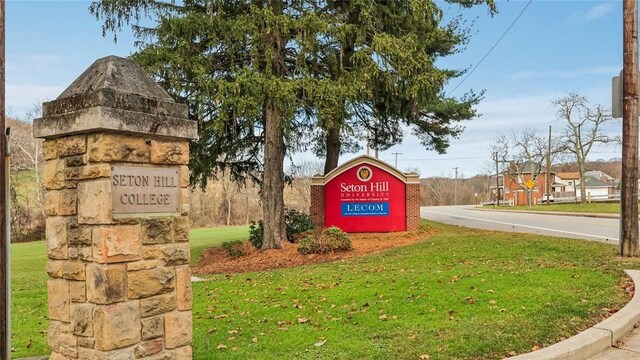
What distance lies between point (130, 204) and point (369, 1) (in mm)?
11970

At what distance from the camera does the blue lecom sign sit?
16.8 meters

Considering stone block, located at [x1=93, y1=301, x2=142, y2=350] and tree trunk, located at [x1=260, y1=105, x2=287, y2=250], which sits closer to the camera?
stone block, located at [x1=93, y1=301, x2=142, y2=350]

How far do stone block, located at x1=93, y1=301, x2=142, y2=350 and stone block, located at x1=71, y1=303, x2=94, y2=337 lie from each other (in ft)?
0.18

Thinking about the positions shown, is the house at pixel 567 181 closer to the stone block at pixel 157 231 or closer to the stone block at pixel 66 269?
the stone block at pixel 157 231

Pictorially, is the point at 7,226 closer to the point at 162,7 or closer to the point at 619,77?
the point at 619,77

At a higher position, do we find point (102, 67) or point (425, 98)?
point (425, 98)

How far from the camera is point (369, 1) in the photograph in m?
13.9

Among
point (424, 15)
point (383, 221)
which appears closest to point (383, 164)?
point (383, 221)

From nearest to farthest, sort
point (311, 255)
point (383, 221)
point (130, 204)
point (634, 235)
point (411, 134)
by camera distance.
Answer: point (130, 204) < point (634, 235) < point (311, 255) < point (383, 221) < point (411, 134)

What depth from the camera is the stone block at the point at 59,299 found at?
3418 mm

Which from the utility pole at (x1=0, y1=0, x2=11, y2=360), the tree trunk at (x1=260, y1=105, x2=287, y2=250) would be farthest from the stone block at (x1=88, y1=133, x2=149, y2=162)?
the tree trunk at (x1=260, y1=105, x2=287, y2=250)

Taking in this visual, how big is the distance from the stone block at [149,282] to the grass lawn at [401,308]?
1.13m

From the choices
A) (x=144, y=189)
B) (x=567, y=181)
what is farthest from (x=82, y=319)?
(x=567, y=181)

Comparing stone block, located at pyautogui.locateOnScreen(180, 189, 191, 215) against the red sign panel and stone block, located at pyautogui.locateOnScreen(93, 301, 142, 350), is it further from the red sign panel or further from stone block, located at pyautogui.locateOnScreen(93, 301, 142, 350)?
the red sign panel
